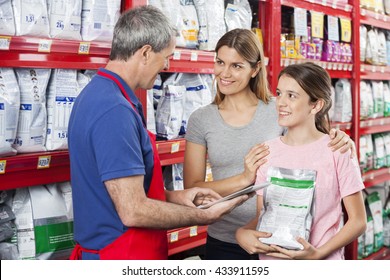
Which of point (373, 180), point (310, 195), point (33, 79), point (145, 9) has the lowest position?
point (373, 180)

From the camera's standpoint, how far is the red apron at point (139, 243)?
1.82m

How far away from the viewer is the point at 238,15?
3.67m

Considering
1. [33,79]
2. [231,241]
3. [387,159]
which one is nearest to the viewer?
[231,241]

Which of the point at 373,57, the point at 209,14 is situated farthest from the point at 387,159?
the point at 209,14

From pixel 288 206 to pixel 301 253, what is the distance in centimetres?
17

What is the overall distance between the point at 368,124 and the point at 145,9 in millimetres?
3780

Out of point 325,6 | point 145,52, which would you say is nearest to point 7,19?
point 145,52

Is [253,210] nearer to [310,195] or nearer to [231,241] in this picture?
[231,241]

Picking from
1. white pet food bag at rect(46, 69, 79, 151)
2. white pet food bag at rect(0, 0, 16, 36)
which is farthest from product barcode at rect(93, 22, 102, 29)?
white pet food bag at rect(0, 0, 16, 36)

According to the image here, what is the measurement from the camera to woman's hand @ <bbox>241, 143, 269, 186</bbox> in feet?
6.78

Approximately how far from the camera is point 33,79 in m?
2.49

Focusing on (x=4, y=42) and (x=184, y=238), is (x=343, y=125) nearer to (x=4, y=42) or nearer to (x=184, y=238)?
(x=184, y=238)

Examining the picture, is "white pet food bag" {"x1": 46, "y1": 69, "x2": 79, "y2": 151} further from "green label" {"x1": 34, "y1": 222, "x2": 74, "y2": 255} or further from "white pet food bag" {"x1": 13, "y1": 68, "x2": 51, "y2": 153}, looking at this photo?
"green label" {"x1": 34, "y1": 222, "x2": 74, "y2": 255}

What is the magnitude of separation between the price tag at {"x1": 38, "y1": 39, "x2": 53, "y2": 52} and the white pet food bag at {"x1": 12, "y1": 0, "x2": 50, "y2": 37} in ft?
0.17
